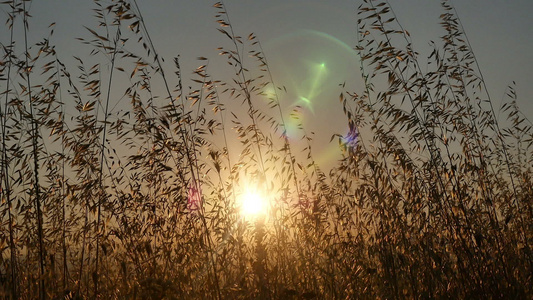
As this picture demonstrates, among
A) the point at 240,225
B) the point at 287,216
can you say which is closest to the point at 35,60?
the point at 240,225

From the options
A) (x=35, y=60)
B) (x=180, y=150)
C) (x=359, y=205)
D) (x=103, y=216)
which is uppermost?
(x=35, y=60)

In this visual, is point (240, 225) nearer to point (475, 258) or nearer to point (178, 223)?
point (178, 223)

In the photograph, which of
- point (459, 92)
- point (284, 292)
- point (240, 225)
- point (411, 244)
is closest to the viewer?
point (284, 292)

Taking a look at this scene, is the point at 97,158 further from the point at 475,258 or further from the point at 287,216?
the point at 475,258

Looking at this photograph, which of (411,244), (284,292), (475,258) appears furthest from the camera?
(411,244)

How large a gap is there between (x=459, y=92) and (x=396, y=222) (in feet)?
5.35

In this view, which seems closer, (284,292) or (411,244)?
(284,292)

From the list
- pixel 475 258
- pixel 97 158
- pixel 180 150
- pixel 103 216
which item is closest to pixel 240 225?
pixel 180 150

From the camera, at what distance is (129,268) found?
12.9 feet

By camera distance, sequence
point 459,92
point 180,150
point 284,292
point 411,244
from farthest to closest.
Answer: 1. point 459,92
2. point 180,150
3. point 411,244
4. point 284,292

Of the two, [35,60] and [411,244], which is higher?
[35,60]

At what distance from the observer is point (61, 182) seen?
13.8 feet

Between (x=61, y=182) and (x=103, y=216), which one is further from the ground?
(x=61, y=182)

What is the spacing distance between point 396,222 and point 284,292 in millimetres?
1525
